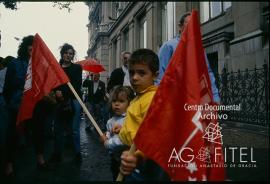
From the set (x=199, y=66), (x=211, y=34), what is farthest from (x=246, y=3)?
(x=199, y=66)

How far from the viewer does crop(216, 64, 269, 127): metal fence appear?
5.71 m

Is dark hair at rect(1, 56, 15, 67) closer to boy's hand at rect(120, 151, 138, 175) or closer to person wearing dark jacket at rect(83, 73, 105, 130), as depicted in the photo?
person wearing dark jacket at rect(83, 73, 105, 130)

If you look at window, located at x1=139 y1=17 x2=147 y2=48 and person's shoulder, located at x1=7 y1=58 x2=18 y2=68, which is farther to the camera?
window, located at x1=139 y1=17 x2=147 y2=48

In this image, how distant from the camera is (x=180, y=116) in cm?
191

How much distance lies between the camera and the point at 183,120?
1905 millimetres

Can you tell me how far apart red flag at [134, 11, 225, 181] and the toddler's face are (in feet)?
2.79

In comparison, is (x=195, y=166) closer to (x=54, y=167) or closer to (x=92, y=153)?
(x=54, y=167)

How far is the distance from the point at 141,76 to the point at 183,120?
0.44 meters

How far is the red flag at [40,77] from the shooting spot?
3.29m

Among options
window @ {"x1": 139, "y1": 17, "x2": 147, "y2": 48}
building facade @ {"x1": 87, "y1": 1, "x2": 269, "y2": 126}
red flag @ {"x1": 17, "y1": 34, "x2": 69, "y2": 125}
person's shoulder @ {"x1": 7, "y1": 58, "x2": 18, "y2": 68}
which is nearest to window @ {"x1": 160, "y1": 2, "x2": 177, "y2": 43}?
building facade @ {"x1": 87, "y1": 1, "x2": 269, "y2": 126}

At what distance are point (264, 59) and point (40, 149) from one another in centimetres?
453

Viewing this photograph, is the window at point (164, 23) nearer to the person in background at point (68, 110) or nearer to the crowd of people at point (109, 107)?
the crowd of people at point (109, 107)

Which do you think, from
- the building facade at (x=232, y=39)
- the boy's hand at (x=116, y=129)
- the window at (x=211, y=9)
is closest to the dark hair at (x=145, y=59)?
the boy's hand at (x=116, y=129)

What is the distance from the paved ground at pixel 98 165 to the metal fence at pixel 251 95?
925 millimetres
